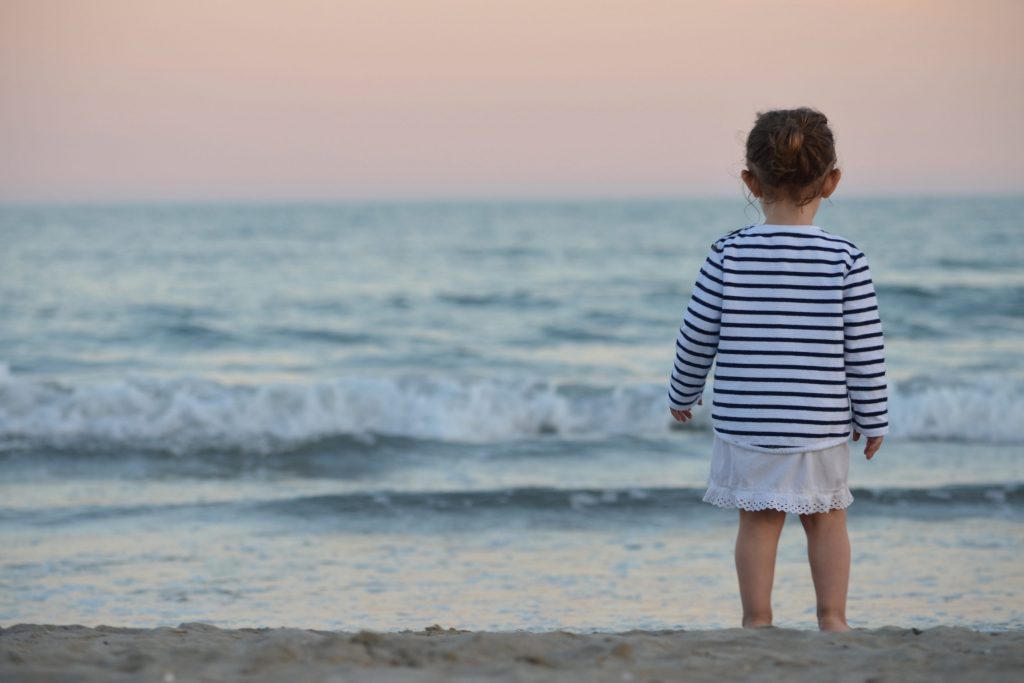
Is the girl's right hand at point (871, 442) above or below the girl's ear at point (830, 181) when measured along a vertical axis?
below

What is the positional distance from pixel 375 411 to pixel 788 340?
24.4ft

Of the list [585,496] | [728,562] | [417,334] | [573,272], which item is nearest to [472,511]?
[585,496]

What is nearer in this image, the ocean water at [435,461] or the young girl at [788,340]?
the young girl at [788,340]

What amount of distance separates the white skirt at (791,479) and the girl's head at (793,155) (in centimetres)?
72

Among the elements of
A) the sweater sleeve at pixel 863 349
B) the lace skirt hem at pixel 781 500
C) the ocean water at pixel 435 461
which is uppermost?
the sweater sleeve at pixel 863 349

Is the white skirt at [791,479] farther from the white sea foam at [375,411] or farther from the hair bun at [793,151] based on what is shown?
the white sea foam at [375,411]

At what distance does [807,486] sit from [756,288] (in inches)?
22.5

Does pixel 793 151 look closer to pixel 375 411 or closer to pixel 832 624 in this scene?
pixel 832 624

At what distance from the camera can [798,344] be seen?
3033 mm

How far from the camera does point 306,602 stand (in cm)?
490

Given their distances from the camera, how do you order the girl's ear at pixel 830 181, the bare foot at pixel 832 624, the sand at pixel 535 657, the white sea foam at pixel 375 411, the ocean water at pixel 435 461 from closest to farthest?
the sand at pixel 535 657 < the girl's ear at pixel 830 181 < the bare foot at pixel 832 624 < the ocean water at pixel 435 461 < the white sea foam at pixel 375 411

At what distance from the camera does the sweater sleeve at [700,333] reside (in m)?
3.14

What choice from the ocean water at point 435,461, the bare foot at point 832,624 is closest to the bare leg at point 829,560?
the bare foot at point 832,624

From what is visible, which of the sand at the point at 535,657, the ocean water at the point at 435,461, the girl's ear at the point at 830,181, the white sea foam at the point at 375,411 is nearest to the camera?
the sand at the point at 535,657
